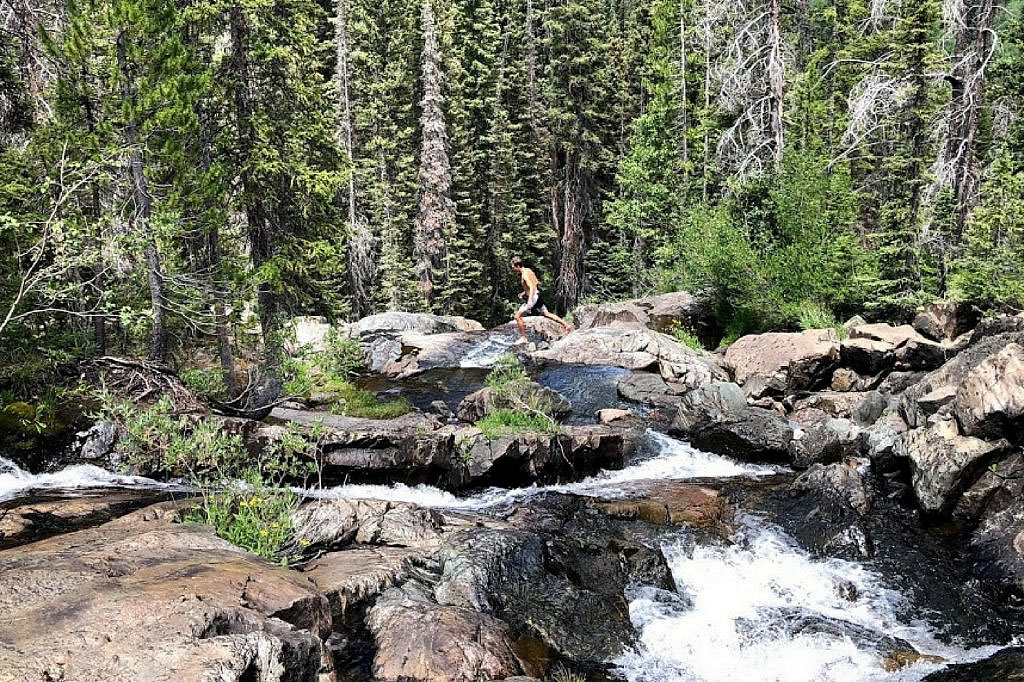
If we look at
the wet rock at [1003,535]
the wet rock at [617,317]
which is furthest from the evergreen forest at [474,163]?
the wet rock at [1003,535]

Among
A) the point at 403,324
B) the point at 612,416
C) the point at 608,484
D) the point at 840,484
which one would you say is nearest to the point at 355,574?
the point at 608,484

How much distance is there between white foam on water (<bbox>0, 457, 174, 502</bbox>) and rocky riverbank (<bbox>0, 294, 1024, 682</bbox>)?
59 centimetres

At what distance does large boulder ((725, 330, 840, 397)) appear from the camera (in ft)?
52.0

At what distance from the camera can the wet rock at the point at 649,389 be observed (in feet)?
53.0

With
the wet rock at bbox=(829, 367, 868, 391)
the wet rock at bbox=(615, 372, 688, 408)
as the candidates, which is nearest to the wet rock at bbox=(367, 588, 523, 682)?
the wet rock at bbox=(615, 372, 688, 408)

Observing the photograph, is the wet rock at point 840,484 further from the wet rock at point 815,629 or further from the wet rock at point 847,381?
the wet rock at point 847,381

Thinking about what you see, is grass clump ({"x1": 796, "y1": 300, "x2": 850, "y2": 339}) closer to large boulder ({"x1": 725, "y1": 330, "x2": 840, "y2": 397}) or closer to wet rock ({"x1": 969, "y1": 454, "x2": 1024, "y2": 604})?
large boulder ({"x1": 725, "y1": 330, "x2": 840, "y2": 397})

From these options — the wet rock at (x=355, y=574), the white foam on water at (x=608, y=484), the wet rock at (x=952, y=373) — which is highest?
the wet rock at (x=952, y=373)

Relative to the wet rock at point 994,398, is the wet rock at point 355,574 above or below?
below

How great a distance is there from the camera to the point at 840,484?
10.0 meters

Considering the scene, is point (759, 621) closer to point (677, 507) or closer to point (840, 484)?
point (677, 507)

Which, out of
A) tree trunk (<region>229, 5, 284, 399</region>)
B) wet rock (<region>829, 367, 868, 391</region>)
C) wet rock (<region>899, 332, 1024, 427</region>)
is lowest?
wet rock (<region>829, 367, 868, 391</region>)

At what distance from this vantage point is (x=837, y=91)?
108 ft

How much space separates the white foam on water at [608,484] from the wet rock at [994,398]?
10.7 feet
